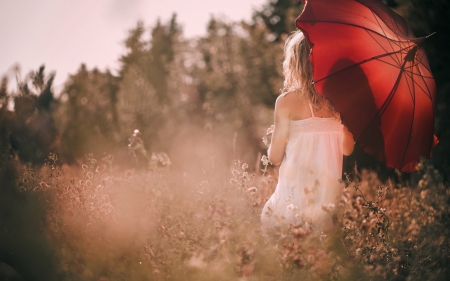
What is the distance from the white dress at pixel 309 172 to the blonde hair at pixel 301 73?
13cm

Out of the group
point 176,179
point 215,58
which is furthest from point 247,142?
point 176,179

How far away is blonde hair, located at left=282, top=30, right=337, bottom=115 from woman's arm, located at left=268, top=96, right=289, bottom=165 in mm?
163

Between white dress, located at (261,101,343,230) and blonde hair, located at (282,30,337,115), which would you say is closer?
white dress, located at (261,101,343,230)

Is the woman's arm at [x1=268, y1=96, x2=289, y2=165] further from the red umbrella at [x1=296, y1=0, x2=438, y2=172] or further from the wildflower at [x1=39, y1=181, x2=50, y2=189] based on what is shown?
the wildflower at [x1=39, y1=181, x2=50, y2=189]

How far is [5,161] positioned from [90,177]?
683 mm

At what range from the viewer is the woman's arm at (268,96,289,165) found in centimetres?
285

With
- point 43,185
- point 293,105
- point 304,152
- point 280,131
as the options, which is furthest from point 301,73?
point 43,185

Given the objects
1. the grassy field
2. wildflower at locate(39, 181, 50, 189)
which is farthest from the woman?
wildflower at locate(39, 181, 50, 189)

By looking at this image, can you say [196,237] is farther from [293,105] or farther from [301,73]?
[301,73]

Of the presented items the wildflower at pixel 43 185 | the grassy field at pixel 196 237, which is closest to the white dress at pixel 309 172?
the grassy field at pixel 196 237

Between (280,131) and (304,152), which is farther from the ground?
(280,131)

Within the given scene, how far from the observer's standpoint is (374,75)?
297cm

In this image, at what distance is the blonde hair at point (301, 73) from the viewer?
9.55ft

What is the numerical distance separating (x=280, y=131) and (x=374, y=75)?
88 cm
